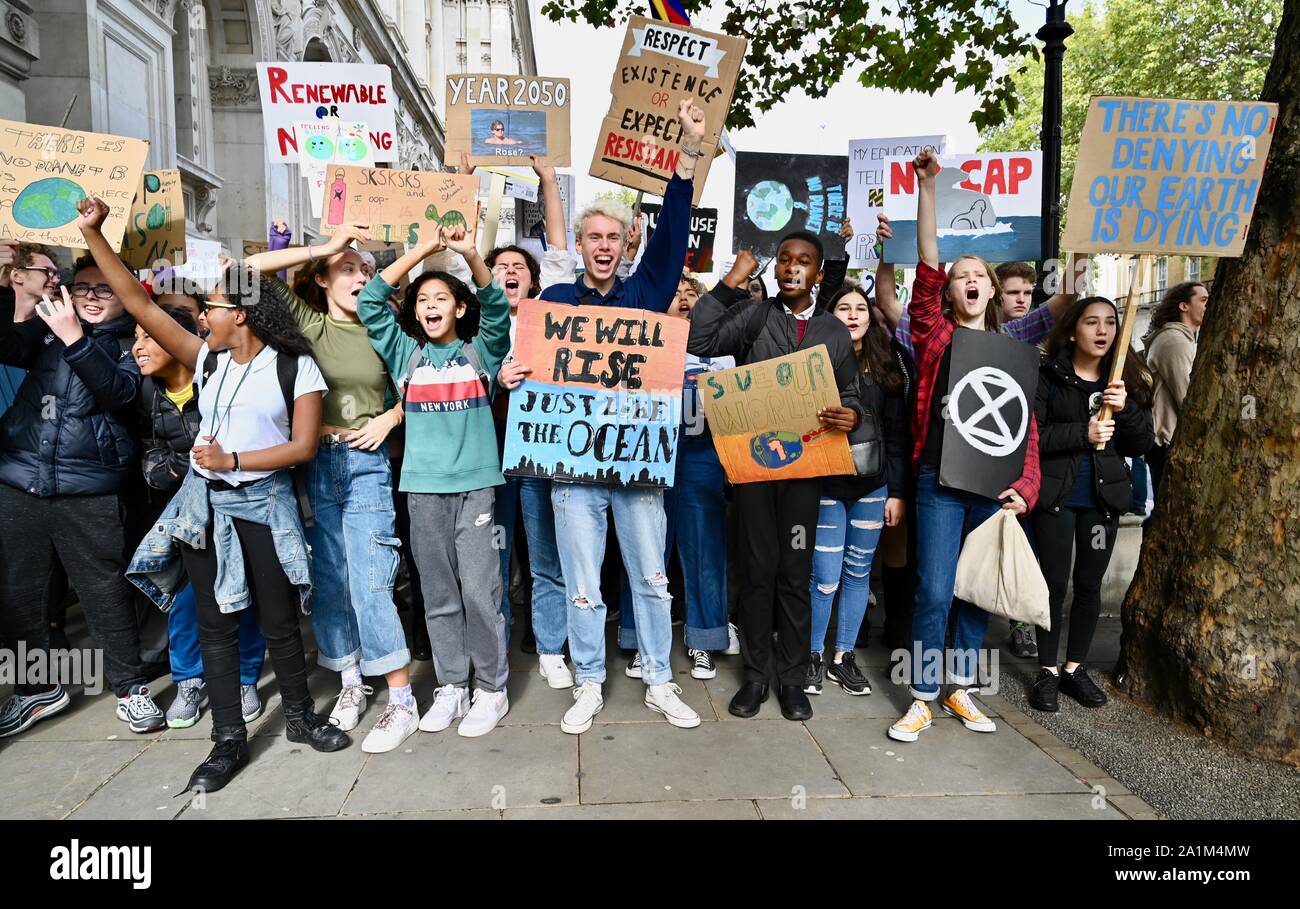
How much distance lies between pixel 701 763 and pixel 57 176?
3.91 metres

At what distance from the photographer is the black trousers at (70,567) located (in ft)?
12.4

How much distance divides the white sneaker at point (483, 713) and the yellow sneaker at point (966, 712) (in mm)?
2109

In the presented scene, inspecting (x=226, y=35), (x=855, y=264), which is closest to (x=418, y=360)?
(x=855, y=264)

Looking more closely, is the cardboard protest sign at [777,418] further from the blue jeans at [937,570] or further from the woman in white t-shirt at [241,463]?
the woman in white t-shirt at [241,463]

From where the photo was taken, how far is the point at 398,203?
14.2 ft

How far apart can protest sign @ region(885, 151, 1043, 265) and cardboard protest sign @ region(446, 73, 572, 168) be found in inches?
111

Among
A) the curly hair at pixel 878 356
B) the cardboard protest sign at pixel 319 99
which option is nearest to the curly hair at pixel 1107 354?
the curly hair at pixel 878 356

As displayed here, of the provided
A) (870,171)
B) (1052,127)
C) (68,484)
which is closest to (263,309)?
(68,484)

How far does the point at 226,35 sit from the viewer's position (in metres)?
12.0

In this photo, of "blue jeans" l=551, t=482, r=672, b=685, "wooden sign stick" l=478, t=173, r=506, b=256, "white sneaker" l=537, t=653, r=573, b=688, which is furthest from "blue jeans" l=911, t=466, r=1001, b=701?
"wooden sign stick" l=478, t=173, r=506, b=256

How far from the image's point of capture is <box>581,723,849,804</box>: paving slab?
3285 millimetres

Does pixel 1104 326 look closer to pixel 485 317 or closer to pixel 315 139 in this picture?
pixel 485 317

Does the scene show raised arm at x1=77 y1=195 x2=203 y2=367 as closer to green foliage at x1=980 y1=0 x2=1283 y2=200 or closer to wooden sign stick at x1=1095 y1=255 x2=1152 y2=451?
wooden sign stick at x1=1095 y1=255 x2=1152 y2=451

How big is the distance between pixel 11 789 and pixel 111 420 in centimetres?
156
